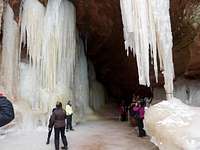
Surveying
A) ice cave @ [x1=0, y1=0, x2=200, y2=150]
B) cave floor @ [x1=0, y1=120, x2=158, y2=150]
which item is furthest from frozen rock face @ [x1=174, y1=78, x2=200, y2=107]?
cave floor @ [x1=0, y1=120, x2=158, y2=150]

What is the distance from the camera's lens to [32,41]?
14.7 meters

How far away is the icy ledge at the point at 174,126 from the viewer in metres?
6.72

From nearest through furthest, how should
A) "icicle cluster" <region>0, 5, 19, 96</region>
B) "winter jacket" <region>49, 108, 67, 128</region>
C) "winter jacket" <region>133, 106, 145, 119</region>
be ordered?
"winter jacket" <region>49, 108, 67, 128</region> → "winter jacket" <region>133, 106, 145, 119</region> → "icicle cluster" <region>0, 5, 19, 96</region>

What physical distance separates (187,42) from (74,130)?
5316mm

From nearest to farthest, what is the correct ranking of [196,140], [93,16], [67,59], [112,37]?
[196,140] → [67,59] → [93,16] → [112,37]

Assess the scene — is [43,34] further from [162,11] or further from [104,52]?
[104,52]

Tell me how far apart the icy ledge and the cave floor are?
4.11ft

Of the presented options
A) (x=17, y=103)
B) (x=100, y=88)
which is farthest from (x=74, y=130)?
(x=100, y=88)

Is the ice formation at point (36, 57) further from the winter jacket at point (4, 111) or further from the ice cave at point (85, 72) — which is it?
the winter jacket at point (4, 111)

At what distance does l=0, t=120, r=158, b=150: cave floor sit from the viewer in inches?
405

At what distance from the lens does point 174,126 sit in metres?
7.61

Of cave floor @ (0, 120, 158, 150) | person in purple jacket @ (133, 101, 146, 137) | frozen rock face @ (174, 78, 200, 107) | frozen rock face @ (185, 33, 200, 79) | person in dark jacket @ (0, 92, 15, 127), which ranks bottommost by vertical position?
cave floor @ (0, 120, 158, 150)

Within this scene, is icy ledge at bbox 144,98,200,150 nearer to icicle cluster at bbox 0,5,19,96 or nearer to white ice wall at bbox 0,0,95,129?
white ice wall at bbox 0,0,95,129

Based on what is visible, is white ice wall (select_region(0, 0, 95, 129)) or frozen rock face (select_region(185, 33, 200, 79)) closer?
frozen rock face (select_region(185, 33, 200, 79))
